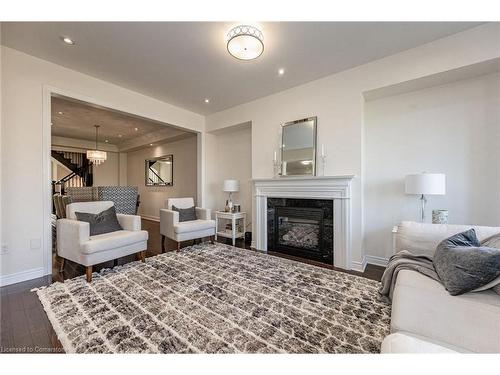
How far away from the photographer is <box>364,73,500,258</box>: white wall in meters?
2.36

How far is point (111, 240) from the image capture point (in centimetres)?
251

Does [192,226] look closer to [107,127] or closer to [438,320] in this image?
[438,320]

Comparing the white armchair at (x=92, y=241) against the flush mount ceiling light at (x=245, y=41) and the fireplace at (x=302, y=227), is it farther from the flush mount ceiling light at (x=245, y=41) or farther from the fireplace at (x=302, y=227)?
the flush mount ceiling light at (x=245, y=41)

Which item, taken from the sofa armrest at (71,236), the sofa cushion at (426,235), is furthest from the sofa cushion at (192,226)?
the sofa cushion at (426,235)

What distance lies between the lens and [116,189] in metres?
4.19

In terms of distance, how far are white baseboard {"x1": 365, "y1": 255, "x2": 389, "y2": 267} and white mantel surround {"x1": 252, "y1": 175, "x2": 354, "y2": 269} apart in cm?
47

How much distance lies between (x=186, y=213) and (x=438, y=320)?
347 centimetres

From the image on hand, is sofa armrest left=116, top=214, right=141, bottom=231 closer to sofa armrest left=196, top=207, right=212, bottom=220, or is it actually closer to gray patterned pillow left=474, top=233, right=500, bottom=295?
sofa armrest left=196, top=207, right=212, bottom=220

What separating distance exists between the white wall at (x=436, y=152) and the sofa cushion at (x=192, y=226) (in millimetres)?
2542

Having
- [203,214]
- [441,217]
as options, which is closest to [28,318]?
[203,214]

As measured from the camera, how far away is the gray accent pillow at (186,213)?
375 cm

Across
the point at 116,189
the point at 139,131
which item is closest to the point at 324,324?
the point at 116,189

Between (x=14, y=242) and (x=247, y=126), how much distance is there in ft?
12.3
